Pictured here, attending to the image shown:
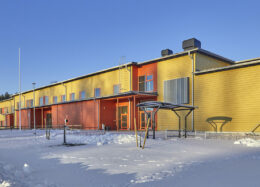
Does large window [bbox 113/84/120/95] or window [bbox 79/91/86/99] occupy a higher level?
→ large window [bbox 113/84/120/95]

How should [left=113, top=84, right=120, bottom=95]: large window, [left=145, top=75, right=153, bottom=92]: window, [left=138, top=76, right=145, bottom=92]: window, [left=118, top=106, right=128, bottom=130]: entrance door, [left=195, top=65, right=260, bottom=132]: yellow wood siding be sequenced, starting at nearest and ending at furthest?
[left=195, top=65, right=260, bottom=132]: yellow wood siding, [left=145, top=75, right=153, bottom=92]: window, [left=138, top=76, right=145, bottom=92]: window, [left=118, top=106, right=128, bottom=130]: entrance door, [left=113, top=84, right=120, bottom=95]: large window

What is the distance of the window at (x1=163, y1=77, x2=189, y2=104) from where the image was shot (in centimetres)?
1922

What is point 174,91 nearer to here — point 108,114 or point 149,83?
point 149,83

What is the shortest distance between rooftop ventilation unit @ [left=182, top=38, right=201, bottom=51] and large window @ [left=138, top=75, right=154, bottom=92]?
4690 mm

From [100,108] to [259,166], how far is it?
18648 mm

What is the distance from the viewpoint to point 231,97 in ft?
54.7

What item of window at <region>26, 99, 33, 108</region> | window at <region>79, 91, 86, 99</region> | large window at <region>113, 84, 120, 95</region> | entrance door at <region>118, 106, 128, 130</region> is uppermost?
large window at <region>113, 84, 120, 95</region>

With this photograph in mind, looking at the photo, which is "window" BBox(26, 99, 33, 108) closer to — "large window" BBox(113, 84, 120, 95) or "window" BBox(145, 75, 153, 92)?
"large window" BBox(113, 84, 120, 95)

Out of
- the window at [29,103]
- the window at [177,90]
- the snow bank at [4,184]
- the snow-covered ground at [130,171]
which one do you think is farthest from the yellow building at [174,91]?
the window at [29,103]

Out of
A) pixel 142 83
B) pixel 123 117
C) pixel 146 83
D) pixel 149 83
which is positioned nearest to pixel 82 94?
pixel 123 117

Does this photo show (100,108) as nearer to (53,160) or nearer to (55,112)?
(55,112)

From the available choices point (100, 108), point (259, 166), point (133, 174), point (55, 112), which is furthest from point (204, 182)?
point (55, 112)

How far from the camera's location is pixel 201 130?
18.1 m

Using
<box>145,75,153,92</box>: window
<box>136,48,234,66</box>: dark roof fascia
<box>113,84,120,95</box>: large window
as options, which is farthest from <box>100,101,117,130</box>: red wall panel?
<box>136,48,234,66</box>: dark roof fascia
